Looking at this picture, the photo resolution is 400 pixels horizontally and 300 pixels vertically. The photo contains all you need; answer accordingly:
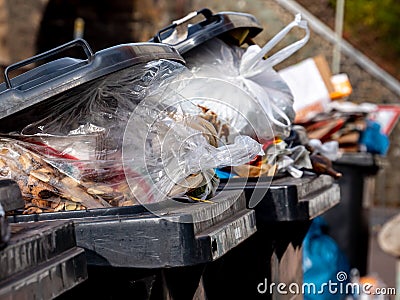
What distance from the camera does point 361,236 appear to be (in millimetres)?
6070

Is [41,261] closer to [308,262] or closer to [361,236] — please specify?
[308,262]

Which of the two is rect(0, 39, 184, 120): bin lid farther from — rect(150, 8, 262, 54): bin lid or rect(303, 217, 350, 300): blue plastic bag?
rect(303, 217, 350, 300): blue plastic bag

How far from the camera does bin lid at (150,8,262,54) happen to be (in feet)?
9.91

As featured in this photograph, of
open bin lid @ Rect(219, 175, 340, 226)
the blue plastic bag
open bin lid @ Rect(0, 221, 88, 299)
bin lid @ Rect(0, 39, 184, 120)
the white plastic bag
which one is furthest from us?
the blue plastic bag

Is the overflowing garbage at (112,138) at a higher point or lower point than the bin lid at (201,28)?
lower

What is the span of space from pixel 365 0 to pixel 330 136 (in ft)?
40.4

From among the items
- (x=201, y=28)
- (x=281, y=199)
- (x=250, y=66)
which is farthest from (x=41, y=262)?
(x=250, y=66)

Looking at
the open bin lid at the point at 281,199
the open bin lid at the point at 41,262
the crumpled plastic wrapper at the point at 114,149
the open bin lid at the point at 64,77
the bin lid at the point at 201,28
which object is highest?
the bin lid at the point at 201,28

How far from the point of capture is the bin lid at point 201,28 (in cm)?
302

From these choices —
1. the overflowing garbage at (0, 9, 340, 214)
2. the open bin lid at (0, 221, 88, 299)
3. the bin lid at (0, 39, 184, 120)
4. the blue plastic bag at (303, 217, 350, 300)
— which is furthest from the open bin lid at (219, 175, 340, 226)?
the blue plastic bag at (303, 217, 350, 300)

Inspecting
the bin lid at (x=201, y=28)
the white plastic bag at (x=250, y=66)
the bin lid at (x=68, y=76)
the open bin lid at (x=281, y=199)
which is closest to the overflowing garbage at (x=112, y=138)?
the bin lid at (x=68, y=76)

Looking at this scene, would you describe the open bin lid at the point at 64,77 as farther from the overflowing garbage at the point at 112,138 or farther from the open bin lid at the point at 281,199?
the open bin lid at the point at 281,199

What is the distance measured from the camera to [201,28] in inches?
122

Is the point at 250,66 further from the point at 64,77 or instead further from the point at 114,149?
the point at 64,77
